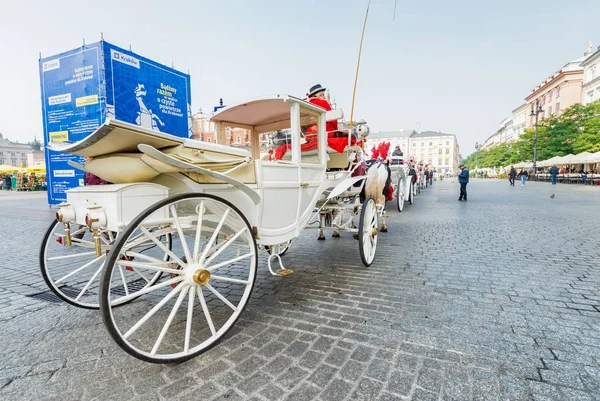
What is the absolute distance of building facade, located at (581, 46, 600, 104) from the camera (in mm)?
40500

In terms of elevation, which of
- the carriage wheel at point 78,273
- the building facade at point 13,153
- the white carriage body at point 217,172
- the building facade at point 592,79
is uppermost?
the building facade at point 592,79

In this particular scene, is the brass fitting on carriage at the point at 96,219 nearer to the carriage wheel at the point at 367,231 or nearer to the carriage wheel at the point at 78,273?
the carriage wheel at the point at 78,273

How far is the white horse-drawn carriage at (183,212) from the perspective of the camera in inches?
77.9

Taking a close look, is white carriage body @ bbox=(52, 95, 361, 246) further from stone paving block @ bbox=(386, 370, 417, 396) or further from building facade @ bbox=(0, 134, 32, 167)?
building facade @ bbox=(0, 134, 32, 167)

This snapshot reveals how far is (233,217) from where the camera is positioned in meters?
2.45

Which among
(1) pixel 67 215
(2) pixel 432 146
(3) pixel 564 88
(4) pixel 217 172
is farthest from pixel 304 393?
(2) pixel 432 146

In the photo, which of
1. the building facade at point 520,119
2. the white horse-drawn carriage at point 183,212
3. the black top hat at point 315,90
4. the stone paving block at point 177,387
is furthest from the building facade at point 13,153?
the building facade at point 520,119

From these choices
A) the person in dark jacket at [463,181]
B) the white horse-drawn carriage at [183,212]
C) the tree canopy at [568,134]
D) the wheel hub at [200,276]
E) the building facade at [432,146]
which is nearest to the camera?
the white horse-drawn carriage at [183,212]

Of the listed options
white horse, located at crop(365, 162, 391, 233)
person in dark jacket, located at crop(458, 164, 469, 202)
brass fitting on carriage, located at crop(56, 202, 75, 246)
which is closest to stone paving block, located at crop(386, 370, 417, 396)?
brass fitting on carriage, located at crop(56, 202, 75, 246)

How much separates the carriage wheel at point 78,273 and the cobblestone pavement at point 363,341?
19 cm

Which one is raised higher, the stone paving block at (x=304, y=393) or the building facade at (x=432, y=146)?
the building facade at (x=432, y=146)

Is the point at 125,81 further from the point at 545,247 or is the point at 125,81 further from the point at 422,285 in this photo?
the point at 545,247

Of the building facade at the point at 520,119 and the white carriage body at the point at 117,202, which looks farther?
the building facade at the point at 520,119

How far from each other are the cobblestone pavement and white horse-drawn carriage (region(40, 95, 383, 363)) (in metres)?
0.23
